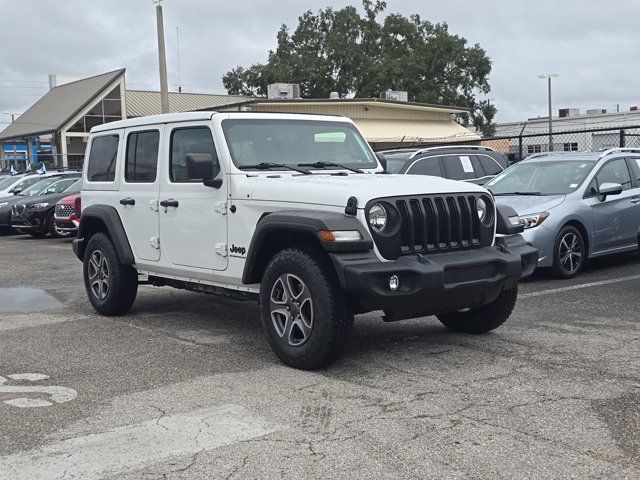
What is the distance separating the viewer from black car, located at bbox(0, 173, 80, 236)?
19.0 metres

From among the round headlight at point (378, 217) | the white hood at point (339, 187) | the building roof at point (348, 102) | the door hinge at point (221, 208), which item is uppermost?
the building roof at point (348, 102)

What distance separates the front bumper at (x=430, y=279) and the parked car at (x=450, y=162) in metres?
6.90

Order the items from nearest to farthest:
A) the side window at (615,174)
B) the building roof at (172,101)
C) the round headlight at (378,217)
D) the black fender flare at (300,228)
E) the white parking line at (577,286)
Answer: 1. the black fender flare at (300,228)
2. the round headlight at (378,217)
3. the white parking line at (577,286)
4. the side window at (615,174)
5. the building roof at (172,101)

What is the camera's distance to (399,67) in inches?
2067

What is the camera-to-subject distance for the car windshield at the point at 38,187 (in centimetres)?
2125

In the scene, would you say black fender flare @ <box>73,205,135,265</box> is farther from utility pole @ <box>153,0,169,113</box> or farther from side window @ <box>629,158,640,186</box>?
utility pole @ <box>153,0,169,113</box>

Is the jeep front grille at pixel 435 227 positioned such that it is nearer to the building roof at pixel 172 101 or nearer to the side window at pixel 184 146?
the side window at pixel 184 146

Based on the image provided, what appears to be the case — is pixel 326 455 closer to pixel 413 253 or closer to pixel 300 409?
pixel 300 409

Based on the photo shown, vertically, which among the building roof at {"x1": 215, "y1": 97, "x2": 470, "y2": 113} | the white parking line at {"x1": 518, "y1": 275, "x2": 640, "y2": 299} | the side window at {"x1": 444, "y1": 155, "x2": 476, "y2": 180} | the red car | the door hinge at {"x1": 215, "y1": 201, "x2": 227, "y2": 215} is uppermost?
the building roof at {"x1": 215, "y1": 97, "x2": 470, "y2": 113}

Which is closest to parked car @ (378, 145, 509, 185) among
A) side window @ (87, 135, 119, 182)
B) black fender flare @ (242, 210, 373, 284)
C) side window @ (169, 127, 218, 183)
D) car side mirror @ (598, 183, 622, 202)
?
car side mirror @ (598, 183, 622, 202)

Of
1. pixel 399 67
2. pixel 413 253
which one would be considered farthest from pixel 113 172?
pixel 399 67

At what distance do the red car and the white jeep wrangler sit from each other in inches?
362

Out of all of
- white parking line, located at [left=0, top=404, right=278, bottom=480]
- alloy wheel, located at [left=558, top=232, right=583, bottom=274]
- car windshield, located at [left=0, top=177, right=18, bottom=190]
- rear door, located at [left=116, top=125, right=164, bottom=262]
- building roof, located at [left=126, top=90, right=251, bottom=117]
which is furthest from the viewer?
building roof, located at [left=126, top=90, right=251, bottom=117]

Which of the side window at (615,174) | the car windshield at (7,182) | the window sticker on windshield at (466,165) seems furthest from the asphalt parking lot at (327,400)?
the car windshield at (7,182)
